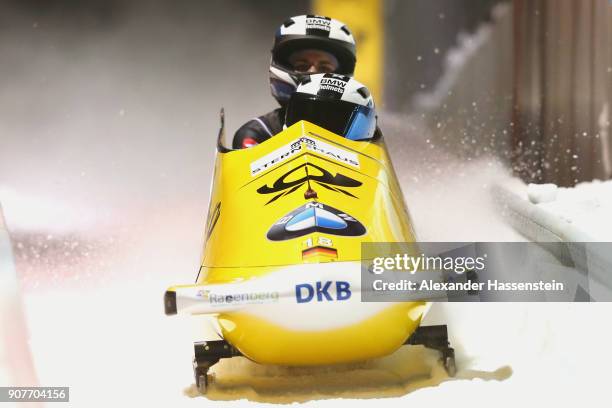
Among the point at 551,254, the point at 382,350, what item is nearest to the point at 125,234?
the point at 551,254

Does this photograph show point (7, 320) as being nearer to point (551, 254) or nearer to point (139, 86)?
point (551, 254)

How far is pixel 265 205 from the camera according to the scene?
3.40 m

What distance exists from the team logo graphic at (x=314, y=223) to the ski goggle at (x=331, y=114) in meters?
0.72

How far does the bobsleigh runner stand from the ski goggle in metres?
0.13

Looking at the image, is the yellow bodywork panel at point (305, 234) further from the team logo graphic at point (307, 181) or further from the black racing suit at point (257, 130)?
the black racing suit at point (257, 130)

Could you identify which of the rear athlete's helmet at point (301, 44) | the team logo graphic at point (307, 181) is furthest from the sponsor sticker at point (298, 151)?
the rear athlete's helmet at point (301, 44)

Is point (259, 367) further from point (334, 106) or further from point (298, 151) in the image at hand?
point (334, 106)

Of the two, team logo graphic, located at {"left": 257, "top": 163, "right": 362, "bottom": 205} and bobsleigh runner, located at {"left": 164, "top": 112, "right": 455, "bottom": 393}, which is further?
team logo graphic, located at {"left": 257, "top": 163, "right": 362, "bottom": 205}

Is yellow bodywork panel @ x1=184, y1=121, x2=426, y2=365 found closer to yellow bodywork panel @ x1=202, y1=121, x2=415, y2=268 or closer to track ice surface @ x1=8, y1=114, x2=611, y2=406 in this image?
yellow bodywork panel @ x1=202, y1=121, x2=415, y2=268

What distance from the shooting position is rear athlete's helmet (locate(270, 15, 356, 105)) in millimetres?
5316

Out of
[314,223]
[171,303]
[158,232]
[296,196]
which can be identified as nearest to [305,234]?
[314,223]

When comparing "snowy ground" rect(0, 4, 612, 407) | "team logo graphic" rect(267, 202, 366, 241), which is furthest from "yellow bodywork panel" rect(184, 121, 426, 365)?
"snowy ground" rect(0, 4, 612, 407)

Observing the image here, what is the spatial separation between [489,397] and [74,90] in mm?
6129

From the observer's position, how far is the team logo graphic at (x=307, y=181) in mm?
3408
